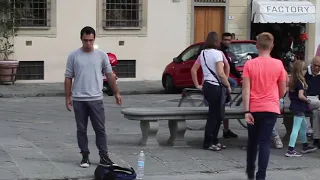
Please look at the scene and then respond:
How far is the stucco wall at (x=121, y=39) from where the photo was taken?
21375 millimetres

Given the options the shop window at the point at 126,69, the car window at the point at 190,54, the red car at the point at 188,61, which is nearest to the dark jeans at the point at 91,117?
the red car at the point at 188,61

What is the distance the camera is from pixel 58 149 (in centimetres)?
970

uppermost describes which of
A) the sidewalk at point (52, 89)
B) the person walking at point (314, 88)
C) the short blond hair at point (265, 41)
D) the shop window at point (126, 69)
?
the short blond hair at point (265, 41)

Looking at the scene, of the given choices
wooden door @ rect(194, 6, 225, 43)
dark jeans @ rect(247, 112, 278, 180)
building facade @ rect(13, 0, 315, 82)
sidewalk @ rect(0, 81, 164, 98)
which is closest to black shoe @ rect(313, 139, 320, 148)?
dark jeans @ rect(247, 112, 278, 180)

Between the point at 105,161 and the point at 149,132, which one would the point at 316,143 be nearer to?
the point at 149,132

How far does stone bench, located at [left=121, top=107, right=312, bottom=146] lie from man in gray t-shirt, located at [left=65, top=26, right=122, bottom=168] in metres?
1.22

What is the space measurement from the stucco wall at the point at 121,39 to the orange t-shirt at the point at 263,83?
47.5 feet

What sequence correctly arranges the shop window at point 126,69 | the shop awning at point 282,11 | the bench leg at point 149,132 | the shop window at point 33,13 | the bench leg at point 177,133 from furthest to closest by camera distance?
the shop awning at point 282,11 < the shop window at point 126,69 < the shop window at point 33,13 < the bench leg at point 177,133 < the bench leg at point 149,132

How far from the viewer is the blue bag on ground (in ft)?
25.6

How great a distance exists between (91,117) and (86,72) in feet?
1.90

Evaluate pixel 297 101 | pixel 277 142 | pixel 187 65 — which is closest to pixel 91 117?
pixel 297 101

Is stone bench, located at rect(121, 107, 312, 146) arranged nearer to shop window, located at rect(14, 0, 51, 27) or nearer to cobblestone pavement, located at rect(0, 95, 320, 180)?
cobblestone pavement, located at rect(0, 95, 320, 180)

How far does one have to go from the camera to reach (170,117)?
9734 millimetres

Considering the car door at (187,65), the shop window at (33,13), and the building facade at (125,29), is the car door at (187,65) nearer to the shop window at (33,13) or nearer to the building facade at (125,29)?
the building facade at (125,29)
